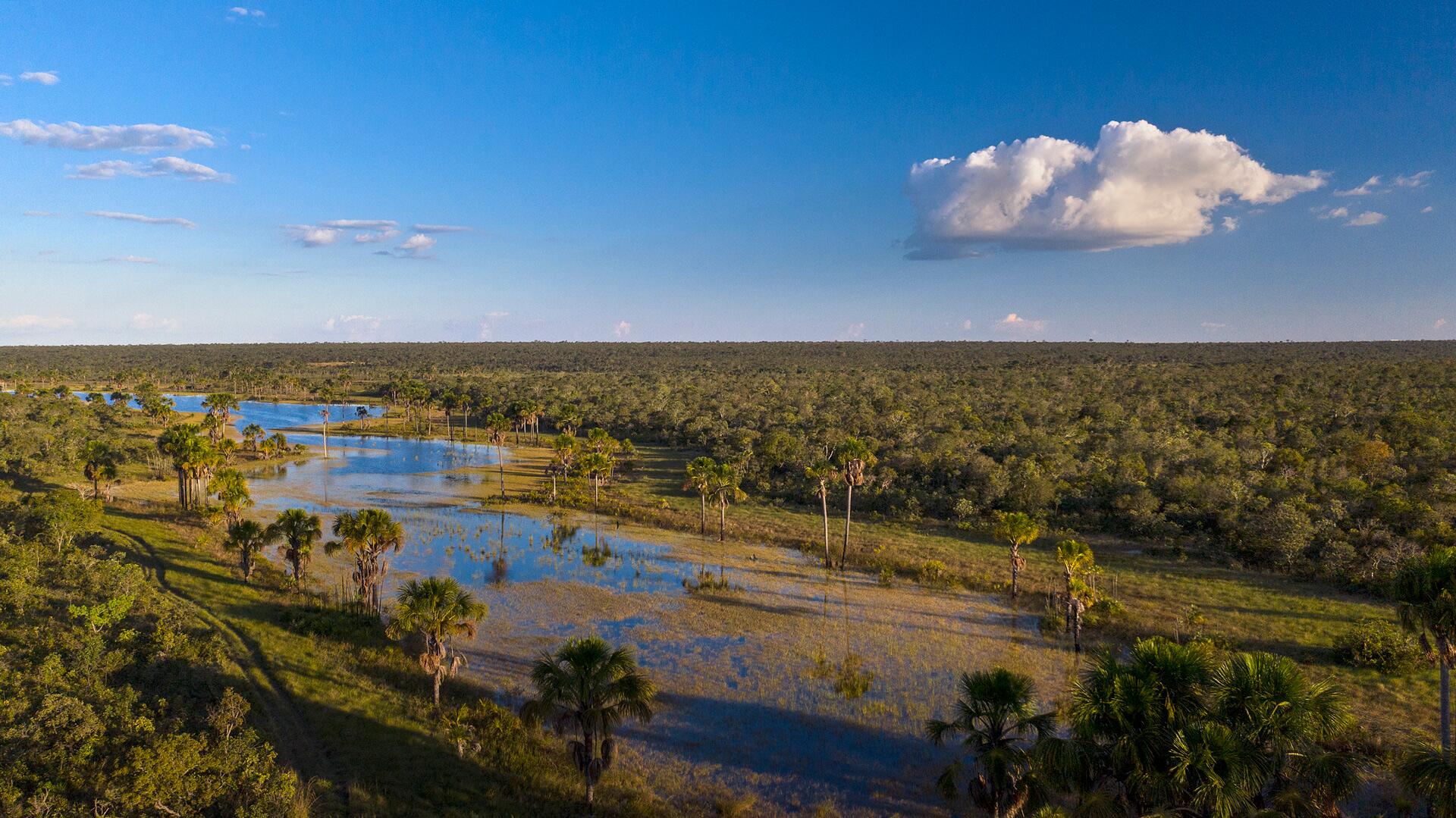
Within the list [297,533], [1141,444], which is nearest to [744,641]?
[297,533]

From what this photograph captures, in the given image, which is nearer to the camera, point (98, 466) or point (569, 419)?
point (98, 466)

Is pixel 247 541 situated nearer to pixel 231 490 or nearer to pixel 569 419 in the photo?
pixel 231 490

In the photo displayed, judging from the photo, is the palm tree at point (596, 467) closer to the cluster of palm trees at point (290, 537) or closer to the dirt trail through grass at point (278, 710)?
the cluster of palm trees at point (290, 537)

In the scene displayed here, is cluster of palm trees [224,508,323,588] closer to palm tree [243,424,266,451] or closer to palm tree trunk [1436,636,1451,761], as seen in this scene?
palm tree trunk [1436,636,1451,761]

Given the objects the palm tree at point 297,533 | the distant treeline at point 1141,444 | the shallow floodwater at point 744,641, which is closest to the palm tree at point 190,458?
the shallow floodwater at point 744,641

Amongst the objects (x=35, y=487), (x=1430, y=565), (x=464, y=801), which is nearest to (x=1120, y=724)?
(x=1430, y=565)
